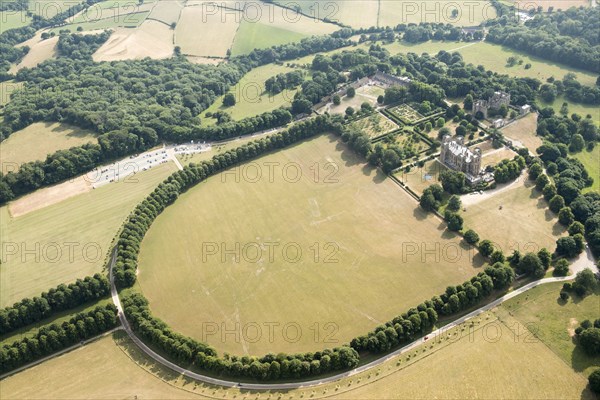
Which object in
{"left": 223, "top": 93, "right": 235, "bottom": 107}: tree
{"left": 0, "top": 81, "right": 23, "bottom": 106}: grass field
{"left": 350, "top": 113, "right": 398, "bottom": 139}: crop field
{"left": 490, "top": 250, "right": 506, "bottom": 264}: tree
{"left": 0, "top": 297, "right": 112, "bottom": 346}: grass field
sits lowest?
{"left": 0, "top": 297, "right": 112, "bottom": 346}: grass field

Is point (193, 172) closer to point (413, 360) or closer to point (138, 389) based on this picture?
point (138, 389)

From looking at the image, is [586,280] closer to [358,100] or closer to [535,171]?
[535,171]

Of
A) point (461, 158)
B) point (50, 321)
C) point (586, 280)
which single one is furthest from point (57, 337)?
point (586, 280)

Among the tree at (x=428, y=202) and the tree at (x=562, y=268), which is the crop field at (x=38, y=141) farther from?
the tree at (x=562, y=268)

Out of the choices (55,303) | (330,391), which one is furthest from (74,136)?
(330,391)

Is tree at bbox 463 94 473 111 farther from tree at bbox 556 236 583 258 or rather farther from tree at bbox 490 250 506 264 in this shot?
tree at bbox 490 250 506 264

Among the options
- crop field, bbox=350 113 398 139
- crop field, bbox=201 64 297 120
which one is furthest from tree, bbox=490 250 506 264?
crop field, bbox=201 64 297 120
